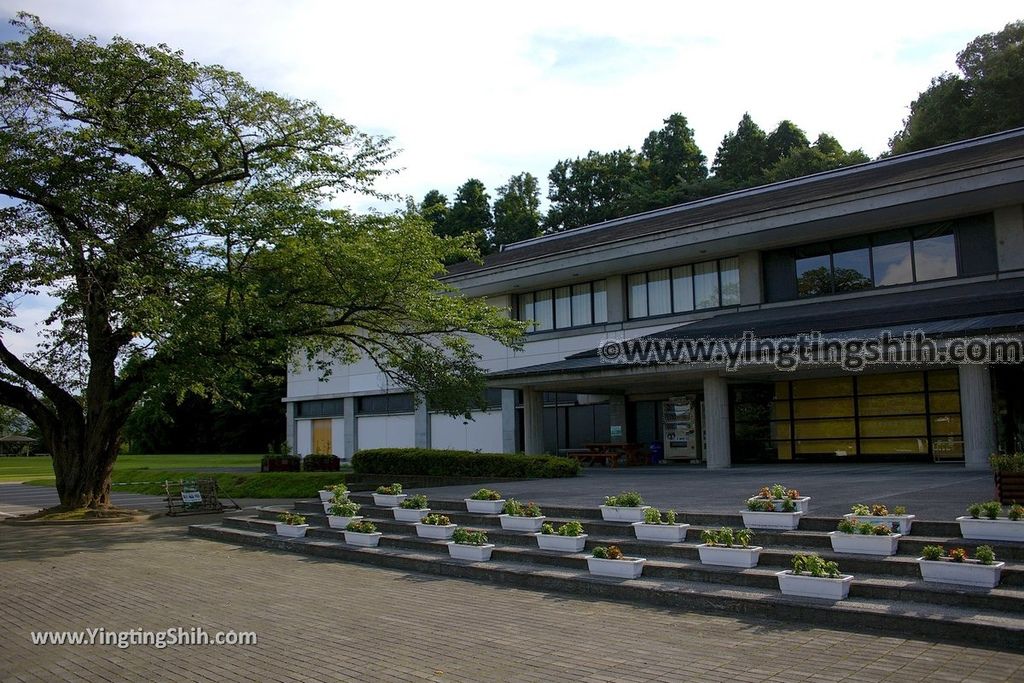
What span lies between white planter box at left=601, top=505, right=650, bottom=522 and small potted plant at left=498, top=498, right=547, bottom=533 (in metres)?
0.99

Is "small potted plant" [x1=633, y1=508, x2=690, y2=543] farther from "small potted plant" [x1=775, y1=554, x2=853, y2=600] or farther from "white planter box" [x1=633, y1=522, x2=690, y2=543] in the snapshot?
"small potted plant" [x1=775, y1=554, x2=853, y2=600]

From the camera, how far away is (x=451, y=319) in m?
19.2

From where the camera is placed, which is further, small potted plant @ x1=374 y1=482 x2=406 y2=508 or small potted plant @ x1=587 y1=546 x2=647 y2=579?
small potted plant @ x1=374 y1=482 x2=406 y2=508

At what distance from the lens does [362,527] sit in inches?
525

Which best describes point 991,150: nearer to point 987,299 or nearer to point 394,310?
point 987,299

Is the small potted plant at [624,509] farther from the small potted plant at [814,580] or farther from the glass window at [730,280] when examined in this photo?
the glass window at [730,280]

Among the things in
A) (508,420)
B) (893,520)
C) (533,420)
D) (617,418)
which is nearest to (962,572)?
(893,520)

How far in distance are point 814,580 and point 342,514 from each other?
8.84 meters

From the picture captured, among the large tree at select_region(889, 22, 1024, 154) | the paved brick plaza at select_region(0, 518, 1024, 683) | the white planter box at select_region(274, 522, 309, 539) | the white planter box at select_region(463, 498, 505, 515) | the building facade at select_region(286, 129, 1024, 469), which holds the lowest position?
the paved brick plaza at select_region(0, 518, 1024, 683)

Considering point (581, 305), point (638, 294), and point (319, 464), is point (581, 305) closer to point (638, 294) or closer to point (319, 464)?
point (638, 294)

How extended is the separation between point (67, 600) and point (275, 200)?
9.56 meters

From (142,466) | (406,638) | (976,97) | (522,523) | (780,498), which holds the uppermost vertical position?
(976,97)

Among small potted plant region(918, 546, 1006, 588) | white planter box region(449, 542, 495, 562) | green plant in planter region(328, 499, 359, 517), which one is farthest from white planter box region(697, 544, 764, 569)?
green plant in planter region(328, 499, 359, 517)

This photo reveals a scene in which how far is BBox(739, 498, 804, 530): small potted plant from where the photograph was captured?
10.3m
